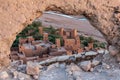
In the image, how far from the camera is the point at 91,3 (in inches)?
251

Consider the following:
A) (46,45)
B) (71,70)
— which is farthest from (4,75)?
(46,45)

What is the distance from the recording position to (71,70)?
673 centimetres

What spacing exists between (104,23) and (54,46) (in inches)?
262

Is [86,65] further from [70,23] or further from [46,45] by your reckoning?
[70,23]

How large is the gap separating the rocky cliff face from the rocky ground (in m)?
0.33

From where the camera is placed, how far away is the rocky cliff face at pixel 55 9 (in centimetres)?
581

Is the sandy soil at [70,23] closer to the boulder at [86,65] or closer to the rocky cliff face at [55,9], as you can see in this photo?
the boulder at [86,65]

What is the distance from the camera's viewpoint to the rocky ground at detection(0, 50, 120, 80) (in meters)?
6.25

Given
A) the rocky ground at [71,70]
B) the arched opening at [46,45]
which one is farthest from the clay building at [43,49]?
the rocky ground at [71,70]

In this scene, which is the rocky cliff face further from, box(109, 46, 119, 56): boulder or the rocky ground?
the rocky ground

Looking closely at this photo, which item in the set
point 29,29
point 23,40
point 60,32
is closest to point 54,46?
point 23,40

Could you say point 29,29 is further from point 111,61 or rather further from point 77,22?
point 111,61

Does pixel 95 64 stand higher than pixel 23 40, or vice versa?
pixel 95 64

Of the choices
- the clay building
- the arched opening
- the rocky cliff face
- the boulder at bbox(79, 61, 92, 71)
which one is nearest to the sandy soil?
the arched opening
